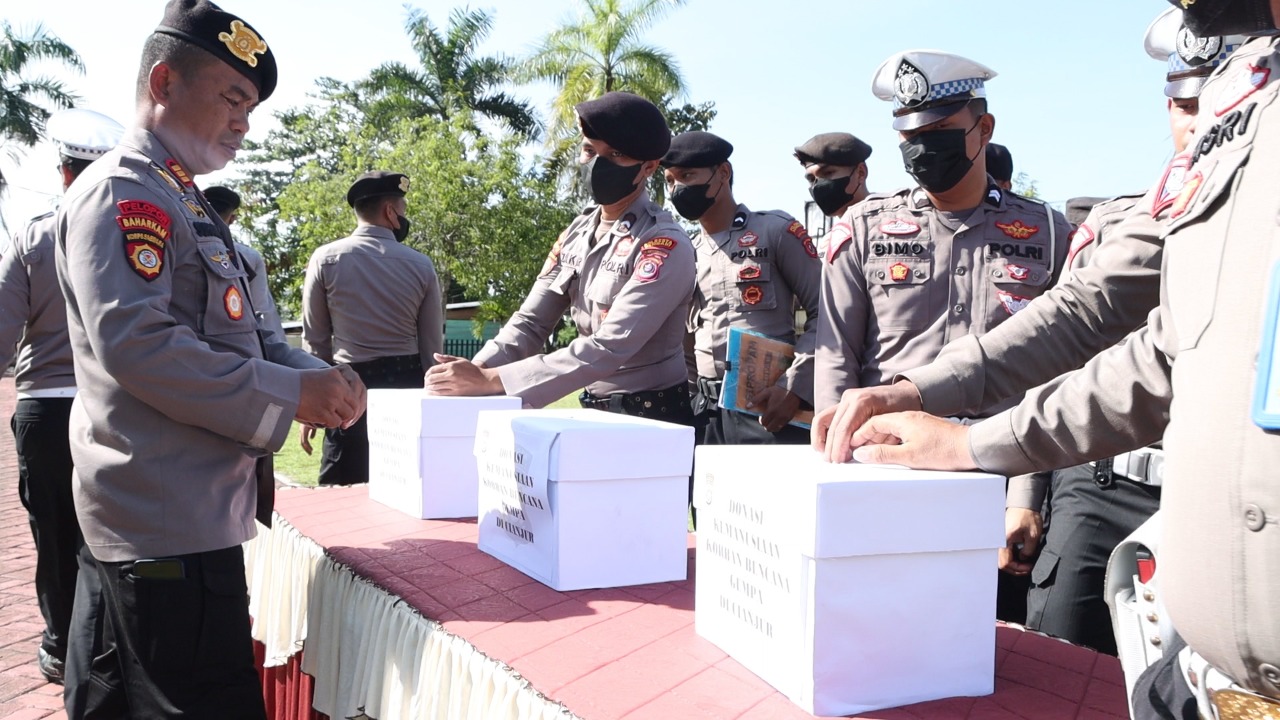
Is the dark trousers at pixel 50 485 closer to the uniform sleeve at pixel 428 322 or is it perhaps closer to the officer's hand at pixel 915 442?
the uniform sleeve at pixel 428 322

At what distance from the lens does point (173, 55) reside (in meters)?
1.91

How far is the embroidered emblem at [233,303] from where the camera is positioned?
1.92 meters

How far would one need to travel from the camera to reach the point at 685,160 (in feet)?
12.5

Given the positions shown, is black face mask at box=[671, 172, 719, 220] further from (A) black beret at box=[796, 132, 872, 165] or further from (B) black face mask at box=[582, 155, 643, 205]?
(B) black face mask at box=[582, 155, 643, 205]

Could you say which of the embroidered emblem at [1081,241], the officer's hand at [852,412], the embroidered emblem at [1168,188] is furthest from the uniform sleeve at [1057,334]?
the embroidered emblem at [1081,241]

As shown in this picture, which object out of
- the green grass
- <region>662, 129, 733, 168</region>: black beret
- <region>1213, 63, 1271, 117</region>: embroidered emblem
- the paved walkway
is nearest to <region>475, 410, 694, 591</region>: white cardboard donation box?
<region>1213, 63, 1271, 117</region>: embroidered emblem

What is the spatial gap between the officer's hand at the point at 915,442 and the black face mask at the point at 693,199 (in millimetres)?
2426

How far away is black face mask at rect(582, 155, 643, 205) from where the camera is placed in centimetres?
306

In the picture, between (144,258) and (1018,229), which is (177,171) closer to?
(144,258)

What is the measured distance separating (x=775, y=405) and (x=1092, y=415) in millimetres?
2032

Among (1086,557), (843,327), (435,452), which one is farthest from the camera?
(843,327)

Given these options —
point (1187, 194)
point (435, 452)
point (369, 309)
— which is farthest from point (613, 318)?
point (369, 309)

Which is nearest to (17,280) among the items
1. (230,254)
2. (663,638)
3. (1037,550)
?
(230,254)

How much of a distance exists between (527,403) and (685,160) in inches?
58.1
